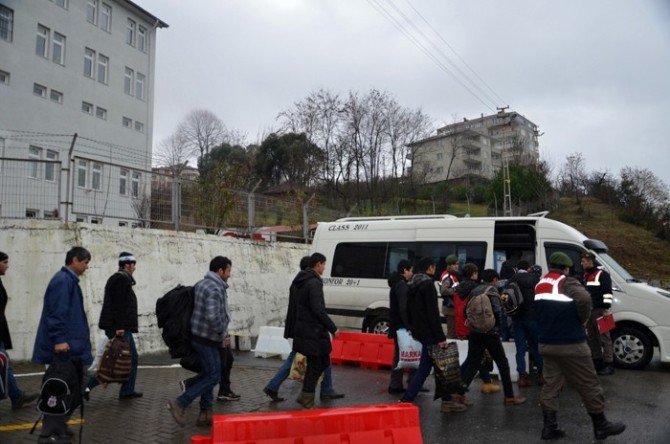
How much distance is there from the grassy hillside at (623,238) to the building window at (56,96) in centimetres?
2996

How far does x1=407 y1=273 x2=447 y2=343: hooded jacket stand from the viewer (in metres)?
6.39

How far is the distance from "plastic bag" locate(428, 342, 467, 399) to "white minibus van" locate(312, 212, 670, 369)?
4.11 metres

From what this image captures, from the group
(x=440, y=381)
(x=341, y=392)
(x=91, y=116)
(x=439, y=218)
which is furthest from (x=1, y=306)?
(x=91, y=116)

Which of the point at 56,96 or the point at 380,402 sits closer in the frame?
the point at 380,402

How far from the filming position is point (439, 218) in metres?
11.0

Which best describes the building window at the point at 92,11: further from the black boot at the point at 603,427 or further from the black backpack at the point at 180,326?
the black boot at the point at 603,427

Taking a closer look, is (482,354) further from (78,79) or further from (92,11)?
(92,11)

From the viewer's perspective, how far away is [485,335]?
6773 mm

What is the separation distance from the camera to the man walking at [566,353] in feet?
17.4

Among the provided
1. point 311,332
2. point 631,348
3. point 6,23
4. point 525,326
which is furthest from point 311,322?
point 6,23

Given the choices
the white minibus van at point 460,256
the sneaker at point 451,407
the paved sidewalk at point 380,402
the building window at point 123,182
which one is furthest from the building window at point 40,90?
the sneaker at point 451,407

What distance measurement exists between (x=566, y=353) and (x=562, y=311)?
40cm

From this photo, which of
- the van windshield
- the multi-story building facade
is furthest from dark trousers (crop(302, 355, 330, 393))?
the multi-story building facade

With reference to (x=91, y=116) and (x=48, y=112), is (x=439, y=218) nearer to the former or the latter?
(x=48, y=112)
